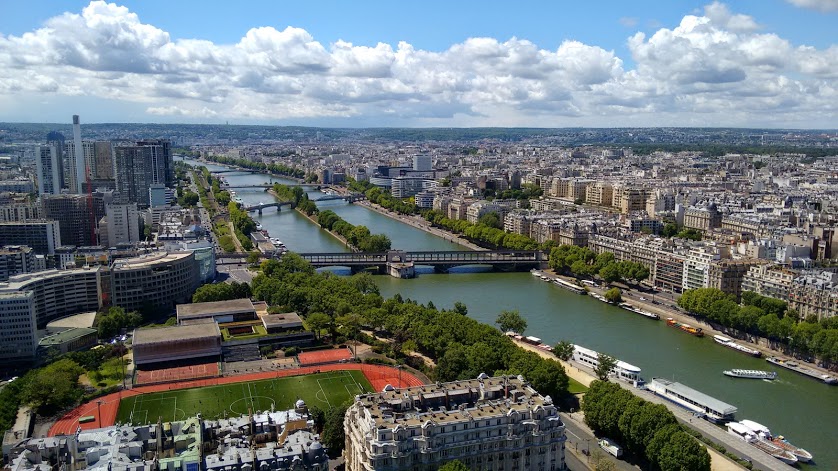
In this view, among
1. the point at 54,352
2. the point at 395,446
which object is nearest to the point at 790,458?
the point at 395,446

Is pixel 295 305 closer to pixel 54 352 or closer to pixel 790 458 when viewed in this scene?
pixel 54 352

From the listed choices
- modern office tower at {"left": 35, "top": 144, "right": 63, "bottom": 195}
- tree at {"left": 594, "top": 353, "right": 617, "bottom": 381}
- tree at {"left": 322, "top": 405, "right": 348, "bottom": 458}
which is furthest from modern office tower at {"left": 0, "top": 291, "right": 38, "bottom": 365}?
modern office tower at {"left": 35, "top": 144, "right": 63, "bottom": 195}

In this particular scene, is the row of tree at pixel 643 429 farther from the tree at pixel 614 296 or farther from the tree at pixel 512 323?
the tree at pixel 614 296

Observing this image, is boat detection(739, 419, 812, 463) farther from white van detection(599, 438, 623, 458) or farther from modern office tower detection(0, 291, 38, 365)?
modern office tower detection(0, 291, 38, 365)

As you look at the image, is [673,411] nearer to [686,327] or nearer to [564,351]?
[564,351]

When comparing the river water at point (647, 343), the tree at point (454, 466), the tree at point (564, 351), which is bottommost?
the river water at point (647, 343)

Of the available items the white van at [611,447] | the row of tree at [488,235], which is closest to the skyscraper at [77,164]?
the row of tree at [488,235]

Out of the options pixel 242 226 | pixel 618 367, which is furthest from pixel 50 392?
pixel 242 226
